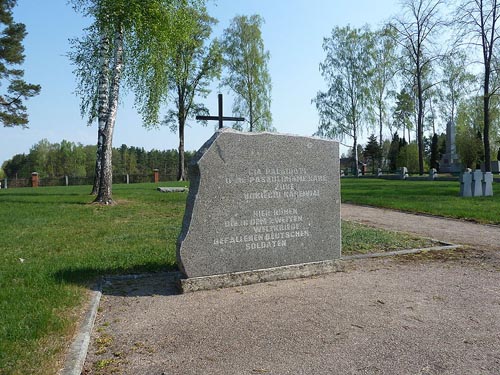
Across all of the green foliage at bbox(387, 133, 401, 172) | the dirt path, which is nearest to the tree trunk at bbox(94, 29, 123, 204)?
the dirt path

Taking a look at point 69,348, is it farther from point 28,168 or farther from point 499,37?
point 28,168

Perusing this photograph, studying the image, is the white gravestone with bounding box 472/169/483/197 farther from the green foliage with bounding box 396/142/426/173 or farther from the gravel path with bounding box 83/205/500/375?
the green foliage with bounding box 396/142/426/173

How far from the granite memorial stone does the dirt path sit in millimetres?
3493

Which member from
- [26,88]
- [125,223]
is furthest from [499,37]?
[26,88]

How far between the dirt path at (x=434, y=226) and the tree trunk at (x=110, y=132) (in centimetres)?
771

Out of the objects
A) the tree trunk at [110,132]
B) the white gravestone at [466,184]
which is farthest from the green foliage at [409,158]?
the tree trunk at [110,132]

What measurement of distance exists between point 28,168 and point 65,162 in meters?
7.31

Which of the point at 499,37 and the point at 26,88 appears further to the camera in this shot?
the point at 26,88

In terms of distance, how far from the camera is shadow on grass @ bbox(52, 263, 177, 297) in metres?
4.93

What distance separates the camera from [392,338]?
339 centimetres

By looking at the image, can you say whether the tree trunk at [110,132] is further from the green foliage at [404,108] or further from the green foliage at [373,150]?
the green foliage at [373,150]

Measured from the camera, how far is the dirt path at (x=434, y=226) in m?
7.93

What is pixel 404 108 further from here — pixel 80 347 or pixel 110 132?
pixel 80 347

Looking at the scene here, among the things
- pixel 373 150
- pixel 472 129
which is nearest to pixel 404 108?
pixel 472 129
